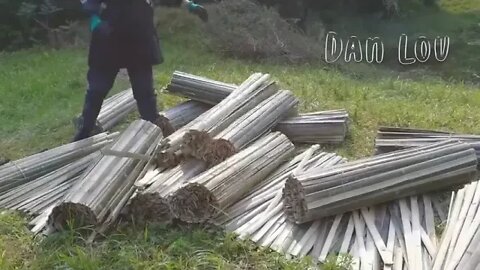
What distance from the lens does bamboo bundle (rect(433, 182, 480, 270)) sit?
12.7 ft

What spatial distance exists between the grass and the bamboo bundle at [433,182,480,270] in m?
0.72

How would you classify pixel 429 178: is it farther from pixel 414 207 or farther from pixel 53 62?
pixel 53 62

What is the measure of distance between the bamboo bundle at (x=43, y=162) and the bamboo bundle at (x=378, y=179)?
76.8 inches

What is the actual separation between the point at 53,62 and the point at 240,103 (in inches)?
223

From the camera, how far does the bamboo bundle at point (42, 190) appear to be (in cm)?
503

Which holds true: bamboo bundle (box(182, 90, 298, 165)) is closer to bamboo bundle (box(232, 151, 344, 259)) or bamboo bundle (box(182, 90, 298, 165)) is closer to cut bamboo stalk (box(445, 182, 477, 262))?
bamboo bundle (box(232, 151, 344, 259))

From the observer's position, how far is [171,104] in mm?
7422

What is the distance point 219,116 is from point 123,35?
3.47 feet

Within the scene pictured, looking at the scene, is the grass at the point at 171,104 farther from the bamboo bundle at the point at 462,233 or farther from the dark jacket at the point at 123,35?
the dark jacket at the point at 123,35

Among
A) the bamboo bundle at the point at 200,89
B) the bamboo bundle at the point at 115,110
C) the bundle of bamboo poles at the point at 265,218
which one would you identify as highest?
the bamboo bundle at the point at 200,89

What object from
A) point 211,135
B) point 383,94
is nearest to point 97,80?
point 211,135

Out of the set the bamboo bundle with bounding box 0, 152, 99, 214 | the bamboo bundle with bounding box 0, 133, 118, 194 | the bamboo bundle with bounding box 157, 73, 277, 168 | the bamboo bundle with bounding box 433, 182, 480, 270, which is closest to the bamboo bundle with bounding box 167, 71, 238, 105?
the bamboo bundle with bounding box 157, 73, 277, 168

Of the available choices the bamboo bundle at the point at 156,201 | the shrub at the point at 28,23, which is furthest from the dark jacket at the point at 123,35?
the shrub at the point at 28,23

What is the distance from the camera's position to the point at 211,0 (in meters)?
13.8
